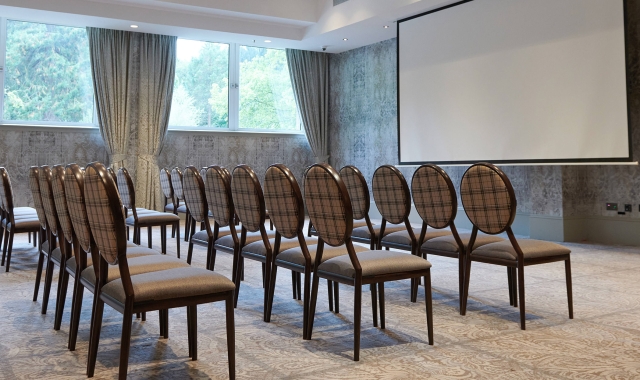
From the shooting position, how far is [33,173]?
11.8 ft

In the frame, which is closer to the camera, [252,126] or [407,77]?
[407,77]

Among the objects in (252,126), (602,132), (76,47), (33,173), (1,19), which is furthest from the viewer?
(252,126)

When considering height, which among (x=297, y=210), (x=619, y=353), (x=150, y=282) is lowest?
(x=619, y=353)

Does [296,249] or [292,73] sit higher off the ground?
[292,73]

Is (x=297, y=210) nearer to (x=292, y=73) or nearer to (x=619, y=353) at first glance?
(x=619, y=353)

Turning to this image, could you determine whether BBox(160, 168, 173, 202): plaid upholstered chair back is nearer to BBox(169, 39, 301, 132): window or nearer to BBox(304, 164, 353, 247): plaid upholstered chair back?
BBox(169, 39, 301, 132): window

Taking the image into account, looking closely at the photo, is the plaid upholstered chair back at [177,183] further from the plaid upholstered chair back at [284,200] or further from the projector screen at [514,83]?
the projector screen at [514,83]

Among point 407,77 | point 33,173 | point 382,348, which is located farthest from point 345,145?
point 382,348

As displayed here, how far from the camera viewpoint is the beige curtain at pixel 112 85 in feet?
28.5

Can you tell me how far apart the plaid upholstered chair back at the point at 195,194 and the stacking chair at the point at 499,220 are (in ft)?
5.72

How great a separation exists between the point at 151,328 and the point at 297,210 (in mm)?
947

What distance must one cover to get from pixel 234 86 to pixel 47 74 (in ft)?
9.33

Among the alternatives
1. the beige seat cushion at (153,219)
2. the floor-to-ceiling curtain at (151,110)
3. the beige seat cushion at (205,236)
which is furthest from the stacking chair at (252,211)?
the floor-to-ceiling curtain at (151,110)

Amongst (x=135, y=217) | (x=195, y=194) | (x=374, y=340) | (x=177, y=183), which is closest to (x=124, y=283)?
(x=374, y=340)
